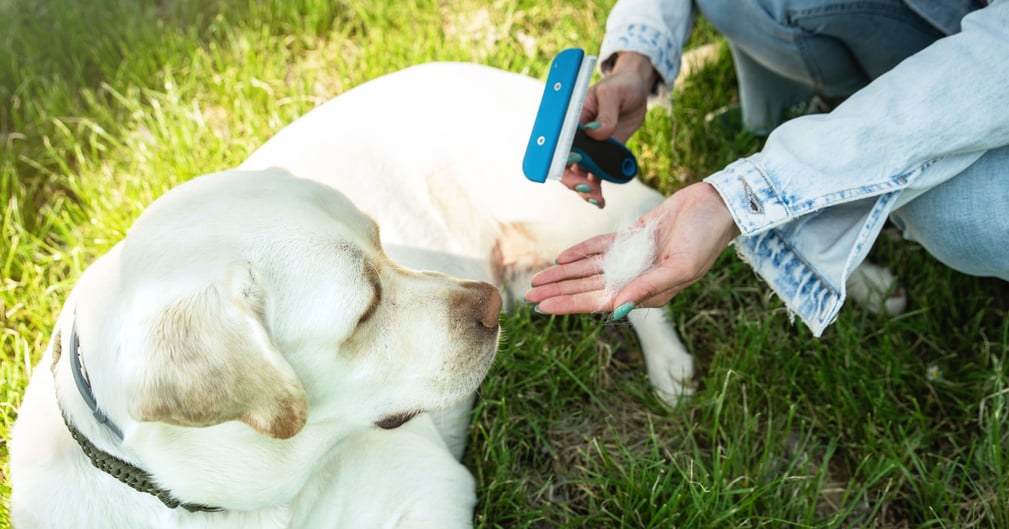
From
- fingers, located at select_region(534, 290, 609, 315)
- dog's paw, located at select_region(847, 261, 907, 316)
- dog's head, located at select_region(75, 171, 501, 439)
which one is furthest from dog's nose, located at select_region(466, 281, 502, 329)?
dog's paw, located at select_region(847, 261, 907, 316)

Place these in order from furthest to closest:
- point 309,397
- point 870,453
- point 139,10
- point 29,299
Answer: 1. point 139,10
2. point 29,299
3. point 870,453
4. point 309,397

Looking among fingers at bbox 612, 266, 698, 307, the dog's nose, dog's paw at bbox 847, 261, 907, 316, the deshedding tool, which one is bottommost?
dog's paw at bbox 847, 261, 907, 316

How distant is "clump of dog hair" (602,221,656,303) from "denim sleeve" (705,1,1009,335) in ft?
0.68

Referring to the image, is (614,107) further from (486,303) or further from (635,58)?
(486,303)

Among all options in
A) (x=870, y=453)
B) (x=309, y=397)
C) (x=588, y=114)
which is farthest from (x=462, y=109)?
(x=870, y=453)

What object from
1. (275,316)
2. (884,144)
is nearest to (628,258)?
(884,144)

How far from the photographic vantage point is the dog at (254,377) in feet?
5.10

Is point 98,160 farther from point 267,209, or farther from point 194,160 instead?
point 267,209

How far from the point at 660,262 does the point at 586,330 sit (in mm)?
754

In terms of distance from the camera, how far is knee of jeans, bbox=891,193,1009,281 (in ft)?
7.12

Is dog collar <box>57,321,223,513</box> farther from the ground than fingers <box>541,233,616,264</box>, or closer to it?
farther from the ground

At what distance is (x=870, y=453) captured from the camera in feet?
7.77

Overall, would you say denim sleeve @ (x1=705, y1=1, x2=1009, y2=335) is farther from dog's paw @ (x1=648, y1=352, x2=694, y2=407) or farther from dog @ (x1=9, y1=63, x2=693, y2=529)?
dog @ (x1=9, y1=63, x2=693, y2=529)

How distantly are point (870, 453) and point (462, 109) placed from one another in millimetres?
1581
